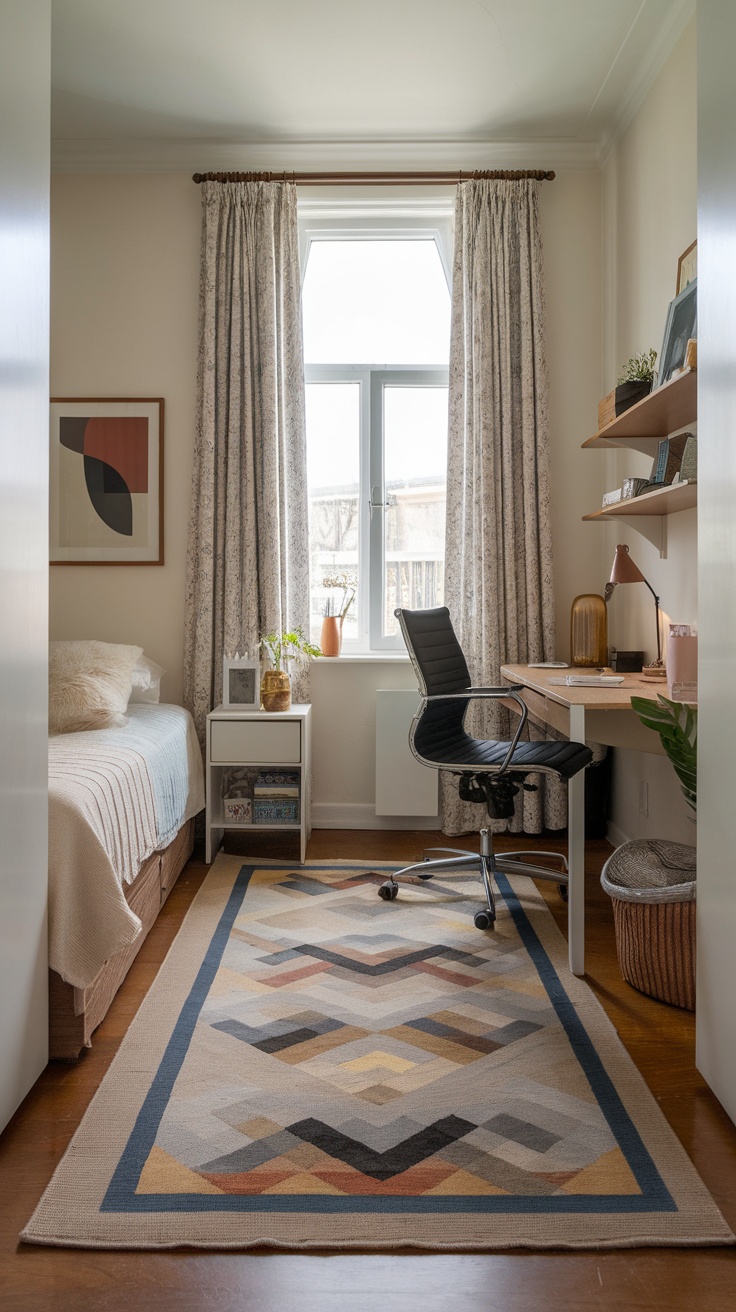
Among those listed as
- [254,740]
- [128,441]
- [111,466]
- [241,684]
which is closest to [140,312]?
[128,441]

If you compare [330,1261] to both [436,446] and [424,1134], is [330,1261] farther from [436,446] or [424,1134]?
[436,446]

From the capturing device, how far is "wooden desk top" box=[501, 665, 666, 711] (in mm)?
2576

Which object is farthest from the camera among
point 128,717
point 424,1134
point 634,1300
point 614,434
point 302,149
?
point 302,149

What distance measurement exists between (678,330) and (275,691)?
1995 mm

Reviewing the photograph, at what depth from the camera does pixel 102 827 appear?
231 cm

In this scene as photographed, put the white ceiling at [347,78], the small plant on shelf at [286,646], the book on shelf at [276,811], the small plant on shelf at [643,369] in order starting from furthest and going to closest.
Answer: the small plant on shelf at [286,646] < the book on shelf at [276,811] < the white ceiling at [347,78] < the small plant on shelf at [643,369]

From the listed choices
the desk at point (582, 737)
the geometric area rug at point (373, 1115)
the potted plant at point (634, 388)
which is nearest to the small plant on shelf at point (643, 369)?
the potted plant at point (634, 388)

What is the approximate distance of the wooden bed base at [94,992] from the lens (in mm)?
2098

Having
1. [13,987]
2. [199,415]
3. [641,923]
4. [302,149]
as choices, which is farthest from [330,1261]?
[302,149]

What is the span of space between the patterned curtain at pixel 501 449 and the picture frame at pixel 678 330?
111cm

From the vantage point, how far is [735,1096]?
181cm

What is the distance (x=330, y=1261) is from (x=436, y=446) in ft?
11.5

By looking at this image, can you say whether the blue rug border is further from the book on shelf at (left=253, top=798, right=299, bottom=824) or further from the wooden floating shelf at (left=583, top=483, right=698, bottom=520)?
the book on shelf at (left=253, top=798, right=299, bottom=824)

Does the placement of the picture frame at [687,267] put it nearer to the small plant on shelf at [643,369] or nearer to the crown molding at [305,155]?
the small plant on shelf at [643,369]
